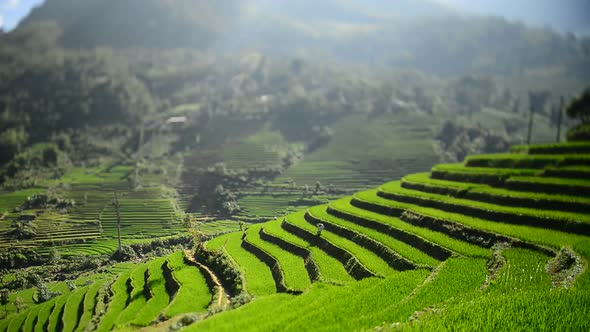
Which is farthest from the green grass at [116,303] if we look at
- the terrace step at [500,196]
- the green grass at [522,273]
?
the terrace step at [500,196]

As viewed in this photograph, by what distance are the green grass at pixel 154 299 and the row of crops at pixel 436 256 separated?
450 cm

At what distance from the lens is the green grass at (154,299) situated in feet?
68.6

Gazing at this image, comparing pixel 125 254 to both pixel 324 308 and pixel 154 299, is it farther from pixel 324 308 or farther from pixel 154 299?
pixel 324 308

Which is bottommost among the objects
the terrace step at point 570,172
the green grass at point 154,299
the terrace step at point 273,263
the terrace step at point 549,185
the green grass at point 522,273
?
the green grass at point 154,299

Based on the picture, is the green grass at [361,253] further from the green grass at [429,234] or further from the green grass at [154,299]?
the green grass at [154,299]

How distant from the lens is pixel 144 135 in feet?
359

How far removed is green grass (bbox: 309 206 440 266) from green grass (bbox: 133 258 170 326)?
13.4m

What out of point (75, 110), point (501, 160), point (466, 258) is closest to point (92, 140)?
point (75, 110)

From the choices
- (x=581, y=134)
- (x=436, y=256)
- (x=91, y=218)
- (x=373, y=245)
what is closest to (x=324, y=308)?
(x=436, y=256)

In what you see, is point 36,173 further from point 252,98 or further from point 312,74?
point 312,74

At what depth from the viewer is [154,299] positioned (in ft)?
78.5

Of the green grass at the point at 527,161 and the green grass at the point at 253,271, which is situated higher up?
the green grass at the point at 527,161

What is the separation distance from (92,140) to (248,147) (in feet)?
146

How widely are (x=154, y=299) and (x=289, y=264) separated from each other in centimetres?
817
